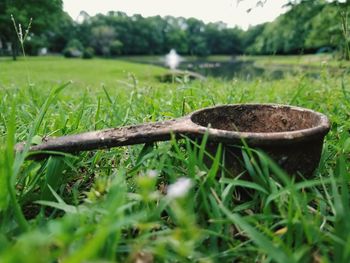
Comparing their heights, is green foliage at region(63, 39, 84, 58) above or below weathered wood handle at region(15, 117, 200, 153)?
Answer: below

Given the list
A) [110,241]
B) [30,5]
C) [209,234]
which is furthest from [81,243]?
[30,5]

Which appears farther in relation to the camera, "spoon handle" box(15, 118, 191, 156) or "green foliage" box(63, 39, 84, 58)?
"green foliage" box(63, 39, 84, 58)

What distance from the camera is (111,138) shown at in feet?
4.18

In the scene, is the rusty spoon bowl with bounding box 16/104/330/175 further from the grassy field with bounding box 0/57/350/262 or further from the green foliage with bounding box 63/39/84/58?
the green foliage with bounding box 63/39/84/58

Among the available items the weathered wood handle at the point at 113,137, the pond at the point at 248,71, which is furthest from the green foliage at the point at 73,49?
the weathered wood handle at the point at 113,137

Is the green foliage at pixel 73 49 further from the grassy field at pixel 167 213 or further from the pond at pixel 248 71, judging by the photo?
the grassy field at pixel 167 213

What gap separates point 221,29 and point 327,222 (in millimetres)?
88729

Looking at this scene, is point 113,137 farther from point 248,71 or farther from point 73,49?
point 73,49

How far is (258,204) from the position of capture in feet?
4.07

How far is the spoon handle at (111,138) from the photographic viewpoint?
1249 millimetres

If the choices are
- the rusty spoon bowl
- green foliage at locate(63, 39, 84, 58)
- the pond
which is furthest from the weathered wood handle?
green foliage at locate(63, 39, 84, 58)

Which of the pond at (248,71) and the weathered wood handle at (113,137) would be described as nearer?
the weathered wood handle at (113,137)

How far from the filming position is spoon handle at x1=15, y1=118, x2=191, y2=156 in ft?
4.10

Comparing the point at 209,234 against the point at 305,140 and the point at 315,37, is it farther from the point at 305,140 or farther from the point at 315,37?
the point at 315,37
